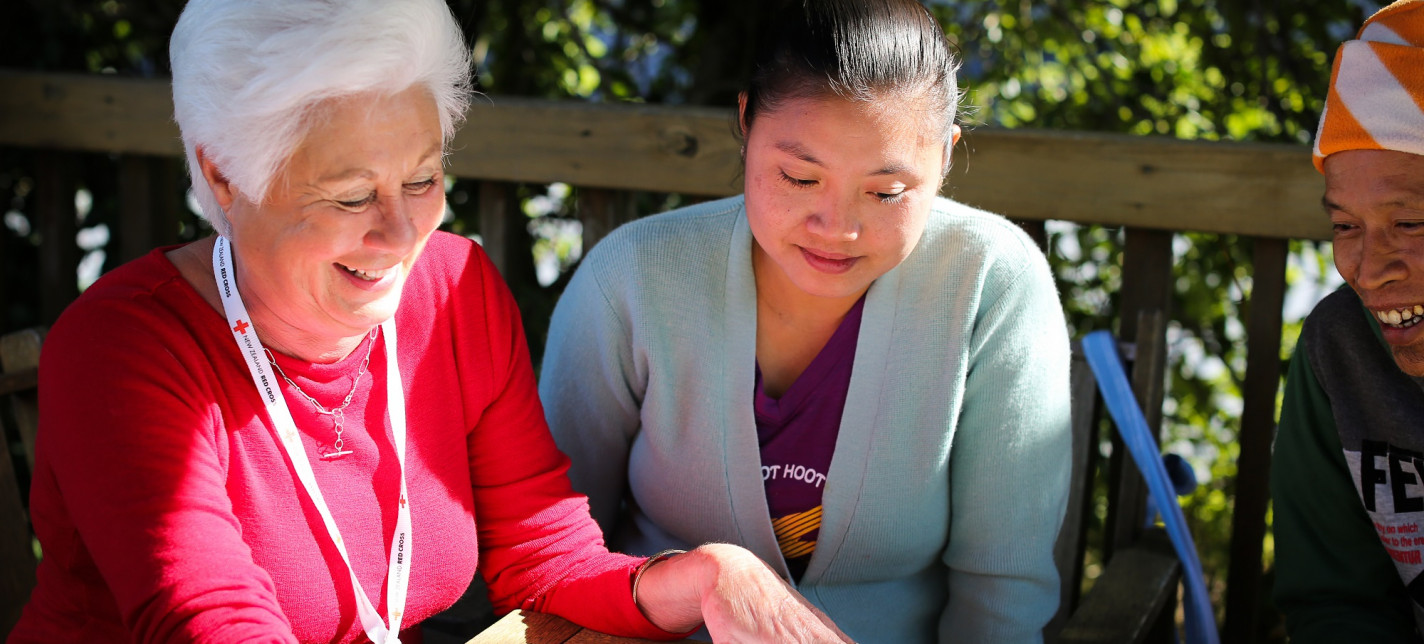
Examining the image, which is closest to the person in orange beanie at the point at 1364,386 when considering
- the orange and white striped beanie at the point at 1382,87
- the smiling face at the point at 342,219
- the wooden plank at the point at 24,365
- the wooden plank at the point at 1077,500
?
the orange and white striped beanie at the point at 1382,87

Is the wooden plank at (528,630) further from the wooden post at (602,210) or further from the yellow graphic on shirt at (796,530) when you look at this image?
the wooden post at (602,210)

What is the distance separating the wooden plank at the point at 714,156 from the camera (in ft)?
7.42

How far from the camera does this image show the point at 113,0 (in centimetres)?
365

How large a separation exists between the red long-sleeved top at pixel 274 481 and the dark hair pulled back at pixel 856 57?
0.56 m

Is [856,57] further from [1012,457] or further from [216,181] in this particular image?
[216,181]

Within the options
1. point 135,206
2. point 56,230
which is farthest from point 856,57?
point 56,230

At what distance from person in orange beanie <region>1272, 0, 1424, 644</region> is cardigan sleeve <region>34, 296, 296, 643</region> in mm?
1527

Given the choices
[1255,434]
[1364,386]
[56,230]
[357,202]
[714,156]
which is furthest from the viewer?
[56,230]

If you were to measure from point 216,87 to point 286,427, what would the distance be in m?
0.44

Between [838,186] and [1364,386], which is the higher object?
[838,186]

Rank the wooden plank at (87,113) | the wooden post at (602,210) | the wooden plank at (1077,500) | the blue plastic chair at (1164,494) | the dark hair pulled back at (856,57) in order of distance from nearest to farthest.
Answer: the dark hair pulled back at (856,57)
the blue plastic chair at (1164,494)
the wooden plank at (1077,500)
the wooden post at (602,210)
the wooden plank at (87,113)

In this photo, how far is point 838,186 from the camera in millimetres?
1759

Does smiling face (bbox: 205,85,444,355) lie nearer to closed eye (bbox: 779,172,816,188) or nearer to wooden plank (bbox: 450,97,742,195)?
closed eye (bbox: 779,172,816,188)

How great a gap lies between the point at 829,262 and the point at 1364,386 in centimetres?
84
